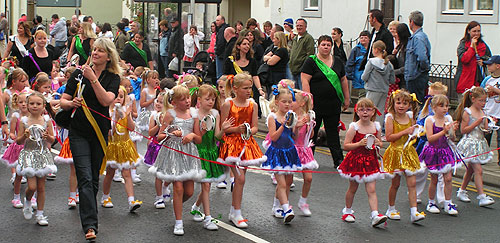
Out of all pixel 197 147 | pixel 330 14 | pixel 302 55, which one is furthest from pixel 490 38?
pixel 197 147

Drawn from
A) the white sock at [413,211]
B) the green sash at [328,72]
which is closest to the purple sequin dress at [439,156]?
the white sock at [413,211]

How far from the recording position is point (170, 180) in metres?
8.62

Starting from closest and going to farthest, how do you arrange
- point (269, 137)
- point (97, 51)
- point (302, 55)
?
point (97, 51) → point (269, 137) → point (302, 55)

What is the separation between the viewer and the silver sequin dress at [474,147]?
33.7ft

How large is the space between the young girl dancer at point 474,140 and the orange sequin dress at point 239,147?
272 centimetres

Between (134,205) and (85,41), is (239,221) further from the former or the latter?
(85,41)

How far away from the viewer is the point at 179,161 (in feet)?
28.4

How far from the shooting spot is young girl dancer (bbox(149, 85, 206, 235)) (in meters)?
8.61

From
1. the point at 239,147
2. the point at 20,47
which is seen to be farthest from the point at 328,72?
the point at 20,47

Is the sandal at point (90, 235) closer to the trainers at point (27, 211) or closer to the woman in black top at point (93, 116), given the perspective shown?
the woman in black top at point (93, 116)

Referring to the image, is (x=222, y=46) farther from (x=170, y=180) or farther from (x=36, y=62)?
(x=170, y=180)

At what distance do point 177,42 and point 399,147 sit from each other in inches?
559

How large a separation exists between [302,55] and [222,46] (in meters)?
4.04

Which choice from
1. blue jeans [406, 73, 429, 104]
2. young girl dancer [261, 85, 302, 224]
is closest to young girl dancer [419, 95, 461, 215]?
young girl dancer [261, 85, 302, 224]
